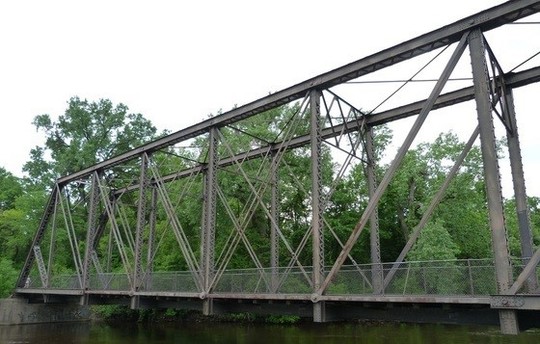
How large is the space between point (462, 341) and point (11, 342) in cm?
2331

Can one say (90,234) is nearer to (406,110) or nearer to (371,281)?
(371,281)

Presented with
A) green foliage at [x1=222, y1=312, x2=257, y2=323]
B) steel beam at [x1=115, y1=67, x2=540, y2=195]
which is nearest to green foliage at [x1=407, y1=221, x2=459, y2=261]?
steel beam at [x1=115, y1=67, x2=540, y2=195]

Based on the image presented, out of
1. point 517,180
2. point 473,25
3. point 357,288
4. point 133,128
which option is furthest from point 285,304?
point 133,128

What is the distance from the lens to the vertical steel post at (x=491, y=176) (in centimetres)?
963

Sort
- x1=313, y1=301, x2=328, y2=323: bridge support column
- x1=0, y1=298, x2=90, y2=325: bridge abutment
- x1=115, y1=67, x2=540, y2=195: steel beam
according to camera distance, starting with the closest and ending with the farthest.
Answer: x1=313, y1=301, x2=328, y2=323: bridge support column → x1=115, y1=67, x2=540, y2=195: steel beam → x1=0, y1=298, x2=90, y2=325: bridge abutment

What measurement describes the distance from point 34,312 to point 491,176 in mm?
32019

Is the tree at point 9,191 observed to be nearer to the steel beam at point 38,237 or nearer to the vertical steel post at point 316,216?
the steel beam at point 38,237

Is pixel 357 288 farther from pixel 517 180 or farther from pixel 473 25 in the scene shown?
pixel 473 25

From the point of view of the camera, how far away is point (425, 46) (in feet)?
41.7

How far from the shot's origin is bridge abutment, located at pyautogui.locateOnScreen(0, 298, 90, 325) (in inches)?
1194

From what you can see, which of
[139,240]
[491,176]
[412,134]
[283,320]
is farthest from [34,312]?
[491,176]

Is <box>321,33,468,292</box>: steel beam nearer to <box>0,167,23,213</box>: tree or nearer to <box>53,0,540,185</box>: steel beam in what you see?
<box>53,0,540,185</box>: steel beam

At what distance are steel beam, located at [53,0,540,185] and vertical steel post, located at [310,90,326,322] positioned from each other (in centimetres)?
87

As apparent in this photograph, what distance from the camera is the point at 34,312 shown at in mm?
31484
